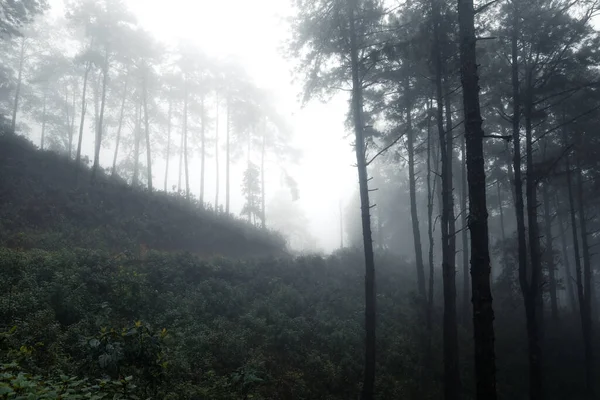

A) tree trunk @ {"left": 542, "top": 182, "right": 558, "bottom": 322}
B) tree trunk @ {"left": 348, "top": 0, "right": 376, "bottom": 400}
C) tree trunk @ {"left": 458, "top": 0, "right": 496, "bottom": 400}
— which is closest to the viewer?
tree trunk @ {"left": 458, "top": 0, "right": 496, "bottom": 400}

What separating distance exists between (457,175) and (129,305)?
78.1 ft

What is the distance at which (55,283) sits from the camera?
10.6m

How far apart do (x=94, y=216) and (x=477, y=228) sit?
20.1m

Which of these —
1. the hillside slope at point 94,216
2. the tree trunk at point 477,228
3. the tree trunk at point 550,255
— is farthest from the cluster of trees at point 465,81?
the hillside slope at point 94,216

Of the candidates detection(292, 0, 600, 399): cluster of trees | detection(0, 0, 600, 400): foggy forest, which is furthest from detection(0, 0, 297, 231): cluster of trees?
detection(292, 0, 600, 399): cluster of trees

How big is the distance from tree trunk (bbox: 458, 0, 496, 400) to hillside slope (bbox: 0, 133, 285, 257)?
16.3m

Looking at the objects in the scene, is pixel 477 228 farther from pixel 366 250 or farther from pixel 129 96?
pixel 129 96

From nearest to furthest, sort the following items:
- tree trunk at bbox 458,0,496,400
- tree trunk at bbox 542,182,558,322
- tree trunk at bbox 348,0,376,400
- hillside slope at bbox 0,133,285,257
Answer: tree trunk at bbox 458,0,496,400, tree trunk at bbox 348,0,376,400, hillside slope at bbox 0,133,285,257, tree trunk at bbox 542,182,558,322

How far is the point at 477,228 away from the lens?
21.9 ft

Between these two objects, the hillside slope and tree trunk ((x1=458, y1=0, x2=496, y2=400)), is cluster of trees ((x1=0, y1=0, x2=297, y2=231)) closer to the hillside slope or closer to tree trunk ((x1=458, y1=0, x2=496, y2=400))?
the hillside slope

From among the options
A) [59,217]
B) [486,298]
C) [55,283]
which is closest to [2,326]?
[55,283]

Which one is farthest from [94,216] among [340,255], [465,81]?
[465,81]

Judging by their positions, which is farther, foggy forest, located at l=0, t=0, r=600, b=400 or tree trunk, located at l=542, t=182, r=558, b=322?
tree trunk, located at l=542, t=182, r=558, b=322

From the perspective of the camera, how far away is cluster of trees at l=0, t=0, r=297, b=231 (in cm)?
2619
